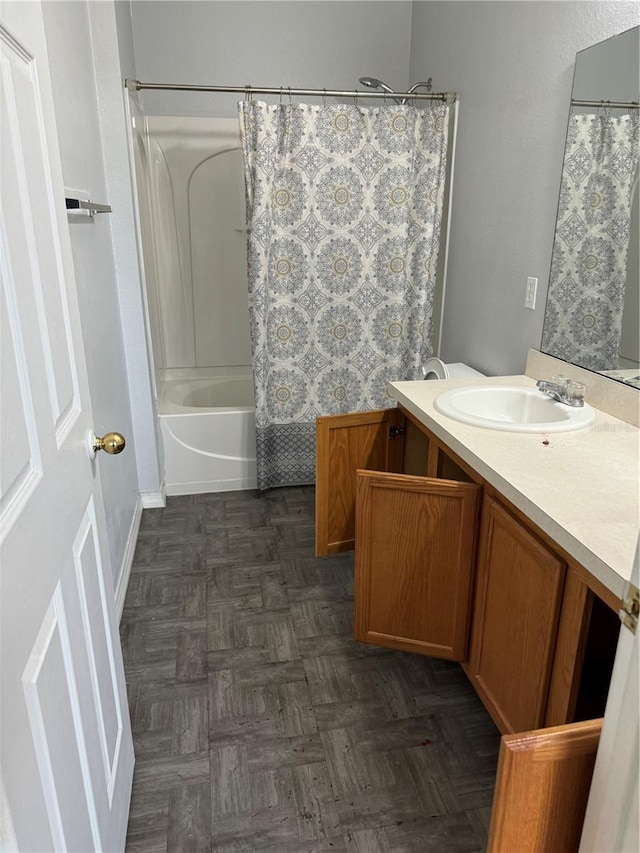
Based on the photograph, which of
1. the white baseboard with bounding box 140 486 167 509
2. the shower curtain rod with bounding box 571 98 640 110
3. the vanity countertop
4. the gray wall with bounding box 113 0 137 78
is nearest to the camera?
the vanity countertop

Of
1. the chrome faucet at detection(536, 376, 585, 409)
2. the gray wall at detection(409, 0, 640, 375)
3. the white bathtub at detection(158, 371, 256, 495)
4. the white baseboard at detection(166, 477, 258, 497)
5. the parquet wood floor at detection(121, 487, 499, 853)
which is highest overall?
the gray wall at detection(409, 0, 640, 375)

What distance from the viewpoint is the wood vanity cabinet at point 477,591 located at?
125 centimetres

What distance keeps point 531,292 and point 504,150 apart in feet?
1.96

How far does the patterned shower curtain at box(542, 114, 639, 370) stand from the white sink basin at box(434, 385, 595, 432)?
19 cm

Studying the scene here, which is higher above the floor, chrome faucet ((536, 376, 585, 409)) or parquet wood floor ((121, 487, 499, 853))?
chrome faucet ((536, 376, 585, 409))

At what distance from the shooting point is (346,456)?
→ 2.18 m

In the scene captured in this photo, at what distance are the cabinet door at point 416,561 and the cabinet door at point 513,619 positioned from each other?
6 cm

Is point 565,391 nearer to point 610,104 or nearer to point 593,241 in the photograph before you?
point 593,241

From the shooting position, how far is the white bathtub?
120 inches

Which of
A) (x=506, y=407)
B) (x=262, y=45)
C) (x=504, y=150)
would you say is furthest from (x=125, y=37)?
(x=506, y=407)

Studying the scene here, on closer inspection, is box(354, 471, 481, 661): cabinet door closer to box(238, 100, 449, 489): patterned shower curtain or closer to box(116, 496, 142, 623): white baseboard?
box(116, 496, 142, 623): white baseboard

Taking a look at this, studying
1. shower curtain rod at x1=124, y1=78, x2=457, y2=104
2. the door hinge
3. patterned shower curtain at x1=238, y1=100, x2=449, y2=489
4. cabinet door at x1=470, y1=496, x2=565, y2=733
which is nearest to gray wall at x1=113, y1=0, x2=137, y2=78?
shower curtain rod at x1=124, y1=78, x2=457, y2=104

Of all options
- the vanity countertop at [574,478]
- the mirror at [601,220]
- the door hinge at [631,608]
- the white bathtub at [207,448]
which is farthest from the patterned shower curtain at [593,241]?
the white bathtub at [207,448]

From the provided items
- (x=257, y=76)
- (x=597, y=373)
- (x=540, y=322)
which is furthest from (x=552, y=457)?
(x=257, y=76)
